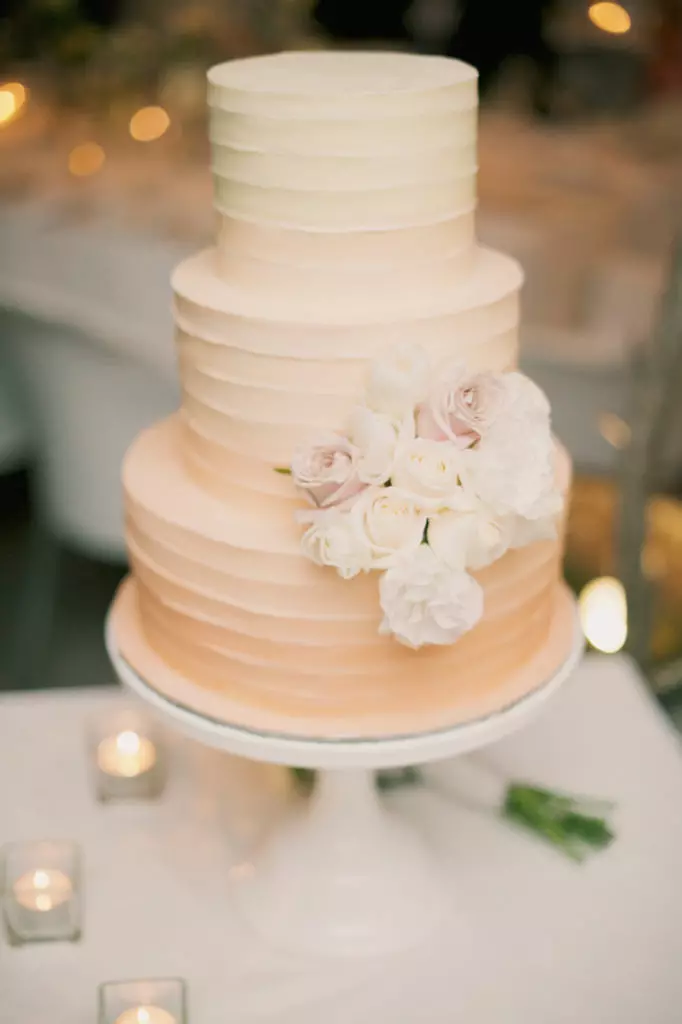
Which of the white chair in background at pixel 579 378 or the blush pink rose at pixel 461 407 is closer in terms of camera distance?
the blush pink rose at pixel 461 407

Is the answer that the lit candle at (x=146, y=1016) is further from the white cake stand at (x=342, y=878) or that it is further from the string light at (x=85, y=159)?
the string light at (x=85, y=159)

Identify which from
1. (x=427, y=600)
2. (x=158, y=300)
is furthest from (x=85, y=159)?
(x=427, y=600)

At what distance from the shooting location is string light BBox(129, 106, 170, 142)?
11.5 feet

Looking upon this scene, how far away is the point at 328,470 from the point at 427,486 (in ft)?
0.31

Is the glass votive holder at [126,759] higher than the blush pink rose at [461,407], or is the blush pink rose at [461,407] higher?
the blush pink rose at [461,407]

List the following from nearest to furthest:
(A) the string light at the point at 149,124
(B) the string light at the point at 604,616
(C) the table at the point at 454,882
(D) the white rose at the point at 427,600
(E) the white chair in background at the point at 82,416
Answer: (D) the white rose at the point at 427,600
(C) the table at the point at 454,882
(B) the string light at the point at 604,616
(E) the white chair in background at the point at 82,416
(A) the string light at the point at 149,124

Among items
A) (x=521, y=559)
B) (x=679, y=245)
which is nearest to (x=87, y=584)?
(x=679, y=245)

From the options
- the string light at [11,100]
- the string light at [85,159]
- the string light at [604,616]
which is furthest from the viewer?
the string light at [11,100]

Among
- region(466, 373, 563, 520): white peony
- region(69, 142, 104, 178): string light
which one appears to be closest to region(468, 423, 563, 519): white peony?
region(466, 373, 563, 520): white peony

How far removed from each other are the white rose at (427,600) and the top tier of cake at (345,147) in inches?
13.4

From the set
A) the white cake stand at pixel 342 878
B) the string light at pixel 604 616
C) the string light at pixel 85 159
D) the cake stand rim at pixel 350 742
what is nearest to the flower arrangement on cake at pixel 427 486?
the cake stand rim at pixel 350 742

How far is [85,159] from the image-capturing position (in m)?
3.27

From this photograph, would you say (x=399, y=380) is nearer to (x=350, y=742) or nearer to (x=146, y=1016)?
(x=350, y=742)

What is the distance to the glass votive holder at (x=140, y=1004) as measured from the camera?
4.02 feet
